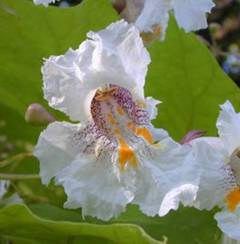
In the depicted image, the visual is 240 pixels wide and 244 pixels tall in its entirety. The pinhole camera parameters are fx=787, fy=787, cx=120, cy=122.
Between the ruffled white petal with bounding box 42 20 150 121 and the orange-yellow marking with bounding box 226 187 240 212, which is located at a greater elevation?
the ruffled white petal with bounding box 42 20 150 121

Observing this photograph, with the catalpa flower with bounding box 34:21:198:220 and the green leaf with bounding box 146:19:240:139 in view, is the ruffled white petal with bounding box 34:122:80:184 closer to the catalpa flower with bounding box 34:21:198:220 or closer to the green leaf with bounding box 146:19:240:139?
the catalpa flower with bounding box 34:21:198:220

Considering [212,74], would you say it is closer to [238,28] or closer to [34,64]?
[34,64]

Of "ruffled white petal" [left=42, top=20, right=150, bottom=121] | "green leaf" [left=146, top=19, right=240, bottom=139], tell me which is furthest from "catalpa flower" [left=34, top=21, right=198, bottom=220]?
"green leaf" [left=146, top=19, right=240, bottom=139]

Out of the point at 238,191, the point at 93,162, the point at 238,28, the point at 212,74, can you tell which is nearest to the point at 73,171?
the point at 93,162

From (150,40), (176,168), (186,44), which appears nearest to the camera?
(176,168)

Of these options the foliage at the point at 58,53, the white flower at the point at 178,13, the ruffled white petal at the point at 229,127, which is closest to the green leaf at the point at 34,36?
the foliage at the point at 58,53

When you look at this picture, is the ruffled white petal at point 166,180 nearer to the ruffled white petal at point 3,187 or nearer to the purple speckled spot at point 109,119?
the purple speckled spot at point 109,119
